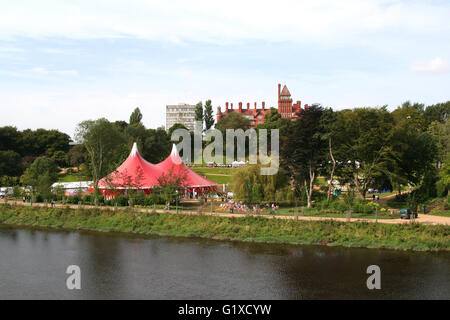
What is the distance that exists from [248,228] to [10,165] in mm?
47088

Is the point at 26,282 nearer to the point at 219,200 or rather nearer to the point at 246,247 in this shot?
the point at 246,247

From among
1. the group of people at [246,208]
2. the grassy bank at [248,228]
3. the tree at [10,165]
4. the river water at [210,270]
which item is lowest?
the river water at [210,270]

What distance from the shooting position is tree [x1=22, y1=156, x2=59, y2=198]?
41453 mm

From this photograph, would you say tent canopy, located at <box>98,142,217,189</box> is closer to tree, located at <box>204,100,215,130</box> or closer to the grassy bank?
the grassy bank

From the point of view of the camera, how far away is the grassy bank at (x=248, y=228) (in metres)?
26.0

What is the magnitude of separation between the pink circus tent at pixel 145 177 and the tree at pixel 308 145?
31.6 feet

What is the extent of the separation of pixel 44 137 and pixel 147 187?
4576cm

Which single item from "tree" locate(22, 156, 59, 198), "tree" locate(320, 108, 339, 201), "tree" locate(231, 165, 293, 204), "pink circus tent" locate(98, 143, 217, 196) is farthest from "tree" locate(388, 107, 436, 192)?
"tree" locate(22, 156, 59, 198)

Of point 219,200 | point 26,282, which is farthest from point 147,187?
Result: point 26,282

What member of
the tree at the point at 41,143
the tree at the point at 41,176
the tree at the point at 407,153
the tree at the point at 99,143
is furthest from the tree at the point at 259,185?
the tree at the point at 41,143

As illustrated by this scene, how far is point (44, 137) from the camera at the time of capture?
78062mm

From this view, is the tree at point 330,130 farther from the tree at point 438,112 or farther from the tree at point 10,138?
the tree at point 10,138
